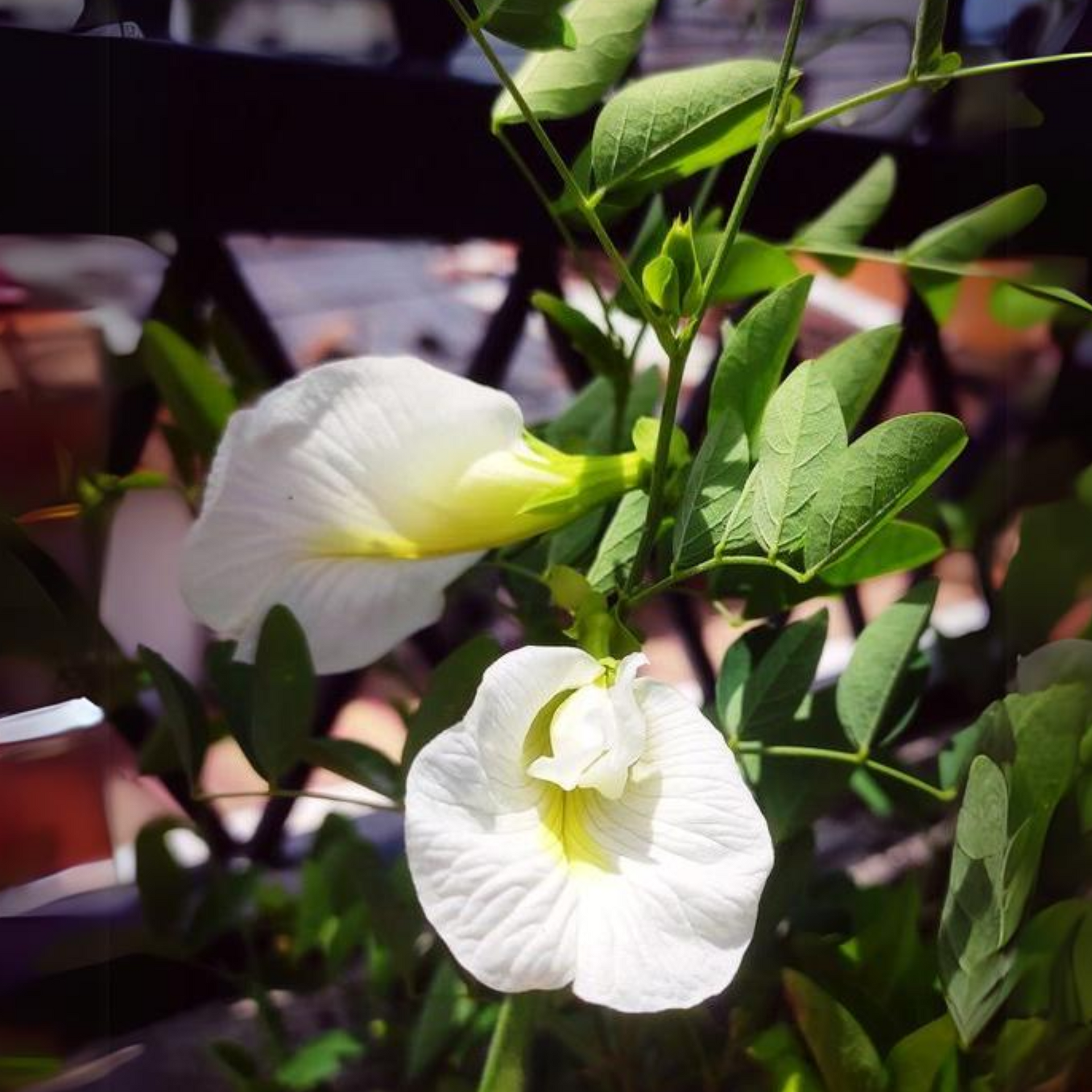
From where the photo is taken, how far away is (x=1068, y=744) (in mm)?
364

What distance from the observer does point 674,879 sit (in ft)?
0.95

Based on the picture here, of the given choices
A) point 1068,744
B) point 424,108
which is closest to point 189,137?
point 424,108

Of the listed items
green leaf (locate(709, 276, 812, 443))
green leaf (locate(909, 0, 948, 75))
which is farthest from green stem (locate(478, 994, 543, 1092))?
green leaf (locate(909, 0, 948, 75))

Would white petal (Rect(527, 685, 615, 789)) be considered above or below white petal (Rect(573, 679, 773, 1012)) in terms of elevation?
above

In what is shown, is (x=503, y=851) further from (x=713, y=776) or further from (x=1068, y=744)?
(x=1068, y=744)

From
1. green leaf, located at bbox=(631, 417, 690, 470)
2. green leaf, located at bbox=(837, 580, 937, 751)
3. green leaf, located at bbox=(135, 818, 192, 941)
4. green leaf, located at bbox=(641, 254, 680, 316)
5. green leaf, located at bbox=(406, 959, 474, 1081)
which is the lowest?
green leaf, located at bbox=(406, 959, 474, 1081)

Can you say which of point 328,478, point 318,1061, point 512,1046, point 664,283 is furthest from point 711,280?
point 318,1061

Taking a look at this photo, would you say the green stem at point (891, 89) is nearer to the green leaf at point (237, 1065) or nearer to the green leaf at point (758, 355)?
the green leaf at point (758, 355)

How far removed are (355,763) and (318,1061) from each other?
0.14 m

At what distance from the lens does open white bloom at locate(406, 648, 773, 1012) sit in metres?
0.28

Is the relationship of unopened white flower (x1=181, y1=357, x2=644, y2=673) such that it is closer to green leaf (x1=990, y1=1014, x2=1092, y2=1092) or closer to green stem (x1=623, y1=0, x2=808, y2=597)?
green stem (x1=623, y1=0, x2=808, y2=597)

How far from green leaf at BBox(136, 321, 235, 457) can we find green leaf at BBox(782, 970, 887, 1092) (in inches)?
9.8

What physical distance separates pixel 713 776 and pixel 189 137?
0.99ft

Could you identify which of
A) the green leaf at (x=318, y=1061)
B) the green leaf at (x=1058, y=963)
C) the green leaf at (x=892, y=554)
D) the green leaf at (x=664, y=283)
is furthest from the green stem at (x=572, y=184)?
the green leaf at (x=318, y=1061)
